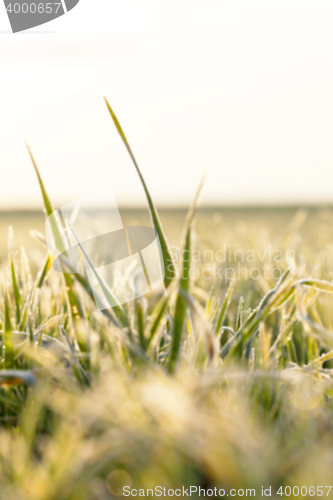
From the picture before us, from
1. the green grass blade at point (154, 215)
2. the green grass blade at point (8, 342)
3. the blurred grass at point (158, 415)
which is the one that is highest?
the green grass blade at point (154, 215)

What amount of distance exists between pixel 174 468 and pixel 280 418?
15cm

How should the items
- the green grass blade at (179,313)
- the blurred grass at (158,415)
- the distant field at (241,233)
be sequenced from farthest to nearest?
the distant field at (241,233) → the green grass blade at (179,313) → the blurred grass at (158,415)

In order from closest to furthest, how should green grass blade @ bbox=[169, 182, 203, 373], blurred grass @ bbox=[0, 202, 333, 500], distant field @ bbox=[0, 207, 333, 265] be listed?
blurred grass @ bbox=[0, 202, 333, 500], green grass blade @ bbox=[169, 182, 203, 373], distant field @ bbox=[0, 207, 333, 265]

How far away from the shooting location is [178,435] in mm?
333

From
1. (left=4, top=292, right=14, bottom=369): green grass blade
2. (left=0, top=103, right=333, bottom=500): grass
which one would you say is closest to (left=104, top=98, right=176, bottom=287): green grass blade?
(left=0, top=103, right=333, bottom=500): grass

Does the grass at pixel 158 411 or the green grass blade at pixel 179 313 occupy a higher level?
the green grass blade at pixel 179 313

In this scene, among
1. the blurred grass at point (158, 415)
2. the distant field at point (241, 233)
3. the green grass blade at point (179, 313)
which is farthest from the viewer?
the distant field at point (241, 233)

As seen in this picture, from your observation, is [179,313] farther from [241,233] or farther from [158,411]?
[241,233]

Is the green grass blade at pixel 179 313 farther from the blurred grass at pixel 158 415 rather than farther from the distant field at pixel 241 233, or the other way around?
the distant field at pixel 241 233

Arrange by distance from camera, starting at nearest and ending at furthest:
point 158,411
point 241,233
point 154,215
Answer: point 158,411
point 154,215
point 241,233

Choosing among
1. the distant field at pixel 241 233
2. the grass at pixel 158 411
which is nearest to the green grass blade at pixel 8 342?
the grass at pixel 158 411

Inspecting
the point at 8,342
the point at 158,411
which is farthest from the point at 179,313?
the point at 8,342

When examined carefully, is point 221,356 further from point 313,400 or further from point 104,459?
point 104,459

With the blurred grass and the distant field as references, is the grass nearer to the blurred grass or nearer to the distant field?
the blurred grass
